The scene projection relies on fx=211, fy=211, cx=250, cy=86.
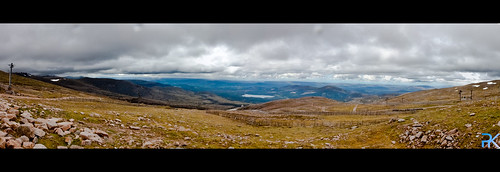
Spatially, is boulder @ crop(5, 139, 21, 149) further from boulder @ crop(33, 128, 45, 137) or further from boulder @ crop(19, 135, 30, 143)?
boulder @ crop(33, 128, 45, 137)

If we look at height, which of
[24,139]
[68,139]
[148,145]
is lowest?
[148,145]

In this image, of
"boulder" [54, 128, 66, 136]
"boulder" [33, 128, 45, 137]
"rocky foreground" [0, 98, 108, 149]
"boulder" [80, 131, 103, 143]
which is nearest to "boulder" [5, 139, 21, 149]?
"rocky foreground" [0, 98, 108, 149]

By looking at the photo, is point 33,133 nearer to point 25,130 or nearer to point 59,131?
point 25,130

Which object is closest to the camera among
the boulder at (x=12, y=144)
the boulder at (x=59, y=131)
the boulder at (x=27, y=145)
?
the boulder at (x=12, y=144)

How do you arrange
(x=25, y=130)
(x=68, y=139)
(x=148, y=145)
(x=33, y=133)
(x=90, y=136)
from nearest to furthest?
(x=25, y=130) → (x=33, y=133) → (x=68, y=139) → (x=90, y=136) → (x=148, y=145)

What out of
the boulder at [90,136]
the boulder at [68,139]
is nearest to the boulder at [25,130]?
the boulder at [68,139]

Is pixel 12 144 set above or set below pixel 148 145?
above

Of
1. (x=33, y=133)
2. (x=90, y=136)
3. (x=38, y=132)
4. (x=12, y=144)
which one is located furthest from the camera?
(x=90, y=136)

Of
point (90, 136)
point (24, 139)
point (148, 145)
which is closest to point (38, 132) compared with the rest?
point (24, 139)

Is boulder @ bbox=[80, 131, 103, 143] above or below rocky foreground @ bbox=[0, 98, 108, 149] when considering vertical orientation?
below

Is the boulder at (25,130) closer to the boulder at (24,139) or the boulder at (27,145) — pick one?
the boulder at (24,139)
